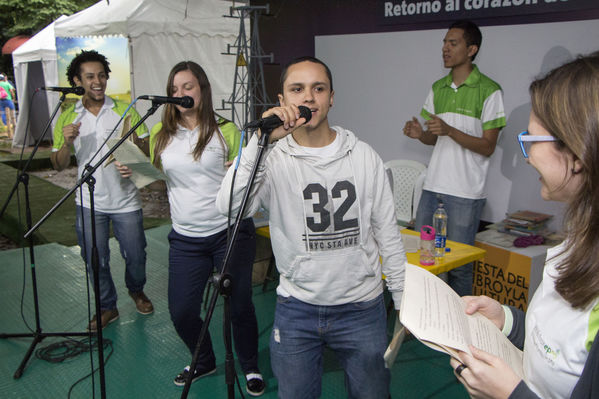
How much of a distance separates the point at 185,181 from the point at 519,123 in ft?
9.19

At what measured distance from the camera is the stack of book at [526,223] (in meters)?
3.73

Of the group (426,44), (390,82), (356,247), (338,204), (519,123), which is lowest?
(356,247)

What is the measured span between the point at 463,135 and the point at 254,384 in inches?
81.2

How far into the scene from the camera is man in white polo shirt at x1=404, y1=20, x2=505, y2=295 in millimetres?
3275

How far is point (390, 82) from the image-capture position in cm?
497

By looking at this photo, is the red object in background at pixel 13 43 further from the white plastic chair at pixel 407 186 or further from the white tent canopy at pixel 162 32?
the white plastic chair at pixel 407 186

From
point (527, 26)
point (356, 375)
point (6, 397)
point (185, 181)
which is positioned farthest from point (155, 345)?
point (527, 26)

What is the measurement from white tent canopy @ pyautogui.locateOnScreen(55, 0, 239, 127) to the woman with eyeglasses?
604 cm

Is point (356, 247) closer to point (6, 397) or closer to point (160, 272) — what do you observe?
point (6, 397)

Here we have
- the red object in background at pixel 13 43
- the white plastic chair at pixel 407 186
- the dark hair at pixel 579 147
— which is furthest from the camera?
the red object in background at pixel 13 43

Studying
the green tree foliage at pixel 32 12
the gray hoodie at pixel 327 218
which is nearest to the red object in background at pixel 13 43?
the green tree foliage at pixel 32 12

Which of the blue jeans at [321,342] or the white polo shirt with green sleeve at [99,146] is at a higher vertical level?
the white polo shirt with green sleeve at [99,146]

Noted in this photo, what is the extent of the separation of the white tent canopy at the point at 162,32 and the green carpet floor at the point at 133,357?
3.63 metres

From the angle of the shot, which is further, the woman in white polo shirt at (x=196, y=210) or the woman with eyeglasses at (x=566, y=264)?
the woman in white polo shirt at (x=196, y=210)
